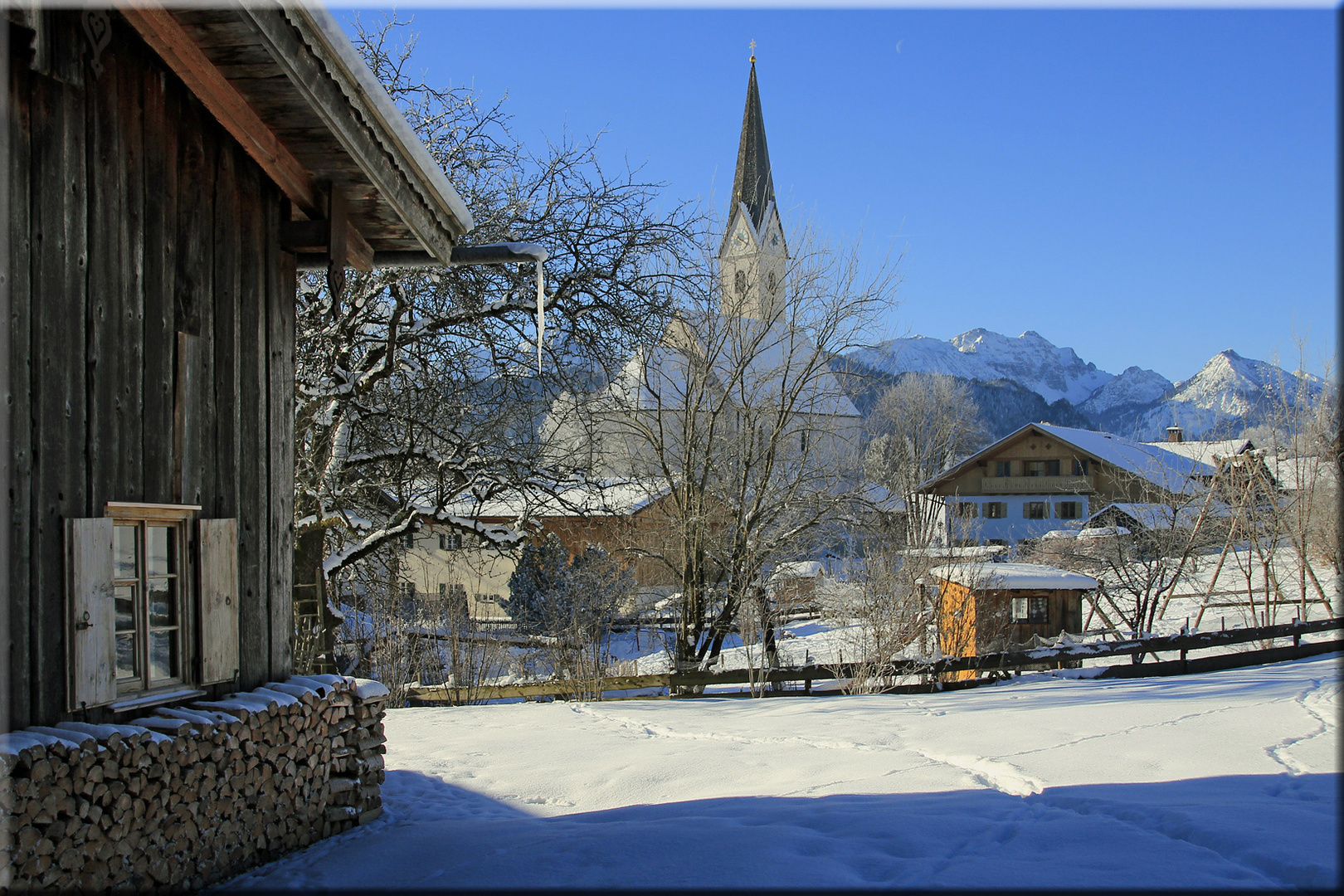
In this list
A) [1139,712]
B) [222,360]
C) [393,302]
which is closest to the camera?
[222,360]

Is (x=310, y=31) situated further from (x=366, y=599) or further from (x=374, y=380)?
(x=366, y=599)

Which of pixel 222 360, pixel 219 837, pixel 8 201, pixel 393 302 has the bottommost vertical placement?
pixel 219 837

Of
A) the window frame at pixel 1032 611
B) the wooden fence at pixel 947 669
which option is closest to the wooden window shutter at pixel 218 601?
the wooden fence at pixel 947 669

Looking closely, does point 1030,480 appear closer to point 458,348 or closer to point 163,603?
point 458,348

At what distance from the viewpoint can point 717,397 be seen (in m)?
16.1

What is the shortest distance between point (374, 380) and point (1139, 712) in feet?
27.1

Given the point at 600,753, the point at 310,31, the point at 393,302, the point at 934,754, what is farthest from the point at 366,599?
the point at 310,31

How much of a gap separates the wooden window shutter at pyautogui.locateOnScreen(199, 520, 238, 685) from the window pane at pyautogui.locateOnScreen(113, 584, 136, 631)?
311 mm

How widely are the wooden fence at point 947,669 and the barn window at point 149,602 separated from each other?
753 centimetres

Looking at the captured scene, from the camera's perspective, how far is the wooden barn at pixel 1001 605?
19.3 meters

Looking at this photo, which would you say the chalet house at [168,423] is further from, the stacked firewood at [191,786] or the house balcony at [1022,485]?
the house balcony at [1022,485]

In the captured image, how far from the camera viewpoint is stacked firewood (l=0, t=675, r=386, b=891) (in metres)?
3.45

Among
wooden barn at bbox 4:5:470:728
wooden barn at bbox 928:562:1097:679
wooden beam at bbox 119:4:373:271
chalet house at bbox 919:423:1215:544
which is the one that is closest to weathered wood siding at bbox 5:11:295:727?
wooden barn at bbox 4:5:470:728

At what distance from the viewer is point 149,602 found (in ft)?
13.9
